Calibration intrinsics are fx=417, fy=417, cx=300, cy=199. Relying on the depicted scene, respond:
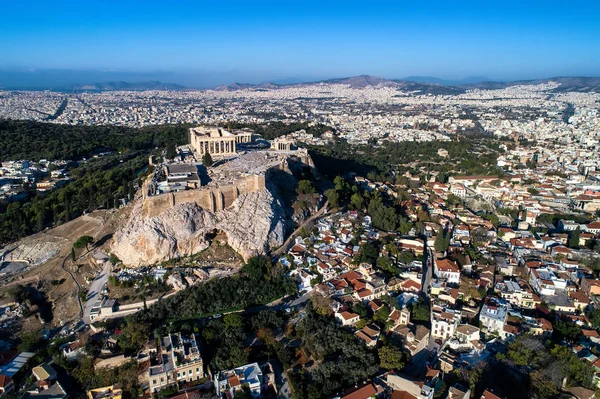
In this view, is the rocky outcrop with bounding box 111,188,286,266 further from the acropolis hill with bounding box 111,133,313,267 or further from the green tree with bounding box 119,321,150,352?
the green tree with bounding box 119,321,150,352

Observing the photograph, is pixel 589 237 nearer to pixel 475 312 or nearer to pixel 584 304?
pixel 584 304

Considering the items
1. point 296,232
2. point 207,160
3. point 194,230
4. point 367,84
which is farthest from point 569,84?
point 194,230

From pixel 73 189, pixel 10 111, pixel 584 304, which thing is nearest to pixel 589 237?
pixel 584 304

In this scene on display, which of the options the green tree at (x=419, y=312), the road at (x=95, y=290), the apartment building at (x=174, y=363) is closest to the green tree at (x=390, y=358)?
the green tree at (x=419, y=312)

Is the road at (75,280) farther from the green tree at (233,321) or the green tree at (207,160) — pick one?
the green tree at (207,160)

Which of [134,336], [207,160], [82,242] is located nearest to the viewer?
[134,336]

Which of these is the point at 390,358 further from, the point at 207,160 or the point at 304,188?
the point at 207,160

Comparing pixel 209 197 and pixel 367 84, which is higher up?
pixel 367 84
